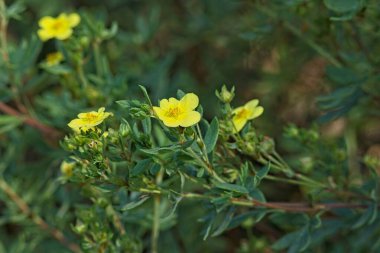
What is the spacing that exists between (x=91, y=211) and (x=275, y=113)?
148 centimetres

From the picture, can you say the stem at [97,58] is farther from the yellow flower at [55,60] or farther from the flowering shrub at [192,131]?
the yellow flower at [55,60]

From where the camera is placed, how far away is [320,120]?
200 cm

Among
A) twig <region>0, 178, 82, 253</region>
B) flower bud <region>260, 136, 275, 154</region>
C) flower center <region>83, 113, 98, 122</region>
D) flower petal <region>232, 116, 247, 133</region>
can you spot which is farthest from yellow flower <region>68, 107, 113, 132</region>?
twig <region>0, 178, 82, 253</region>

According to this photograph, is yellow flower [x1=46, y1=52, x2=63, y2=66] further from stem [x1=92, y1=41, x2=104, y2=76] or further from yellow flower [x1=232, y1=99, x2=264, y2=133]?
yellow flower [x1=232, y1=99, x2=264, y2=133]

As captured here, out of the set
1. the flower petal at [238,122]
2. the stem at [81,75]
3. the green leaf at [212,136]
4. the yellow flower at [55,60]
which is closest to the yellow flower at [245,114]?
the flower petal at [238,122]

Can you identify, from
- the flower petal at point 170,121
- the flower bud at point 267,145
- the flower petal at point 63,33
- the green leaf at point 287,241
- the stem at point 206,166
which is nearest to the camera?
the flower petal at point 170,121

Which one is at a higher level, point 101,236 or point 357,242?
point 101,236

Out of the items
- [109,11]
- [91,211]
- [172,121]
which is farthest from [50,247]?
[109,11]

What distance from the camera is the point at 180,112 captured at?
1.41 meters

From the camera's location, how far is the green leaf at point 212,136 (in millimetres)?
1482

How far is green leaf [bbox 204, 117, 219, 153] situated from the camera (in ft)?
4.86

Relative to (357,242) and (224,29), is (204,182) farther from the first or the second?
(224,29)

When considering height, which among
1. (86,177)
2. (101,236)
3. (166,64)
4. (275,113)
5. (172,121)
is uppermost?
(172,121)

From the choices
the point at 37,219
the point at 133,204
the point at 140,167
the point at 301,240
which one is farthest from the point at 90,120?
the point at 37,219
